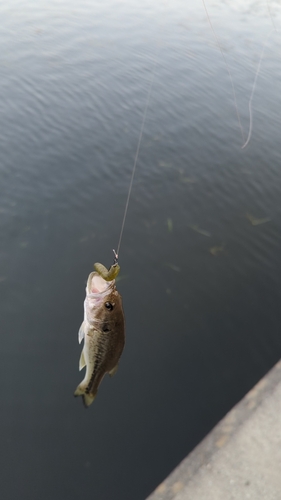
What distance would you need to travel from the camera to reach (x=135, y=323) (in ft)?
23.2

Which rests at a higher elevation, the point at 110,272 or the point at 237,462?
the point at 110,272

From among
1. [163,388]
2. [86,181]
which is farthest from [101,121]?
[163,388]

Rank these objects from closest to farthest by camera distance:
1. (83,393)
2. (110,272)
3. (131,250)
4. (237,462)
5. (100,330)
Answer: (110,272)
(100,330)
(83,393)
(237,462)
(131,250)

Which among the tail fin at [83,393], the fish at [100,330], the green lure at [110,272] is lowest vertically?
the tail fin at [83,393]

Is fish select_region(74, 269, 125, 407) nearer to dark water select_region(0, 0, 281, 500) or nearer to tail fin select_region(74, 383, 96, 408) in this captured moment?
tail fin select_region(74, 383, 96, 408)

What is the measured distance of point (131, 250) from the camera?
8.38 m

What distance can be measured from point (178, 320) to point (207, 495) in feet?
10.3

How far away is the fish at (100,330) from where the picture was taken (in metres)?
3.93

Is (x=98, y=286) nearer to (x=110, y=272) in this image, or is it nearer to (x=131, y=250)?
(x=110, y=272)

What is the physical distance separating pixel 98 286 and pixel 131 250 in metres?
4.36

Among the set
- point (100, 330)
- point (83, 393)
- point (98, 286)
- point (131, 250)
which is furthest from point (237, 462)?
point (131, 250)

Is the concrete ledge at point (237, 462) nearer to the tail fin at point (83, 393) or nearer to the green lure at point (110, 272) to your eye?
the tail fin at point (83, 393)

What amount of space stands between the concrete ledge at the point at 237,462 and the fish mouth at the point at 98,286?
6.64ft

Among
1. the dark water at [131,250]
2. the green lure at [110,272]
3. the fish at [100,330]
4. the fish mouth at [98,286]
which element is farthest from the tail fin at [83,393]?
the dark water at [131,250]
